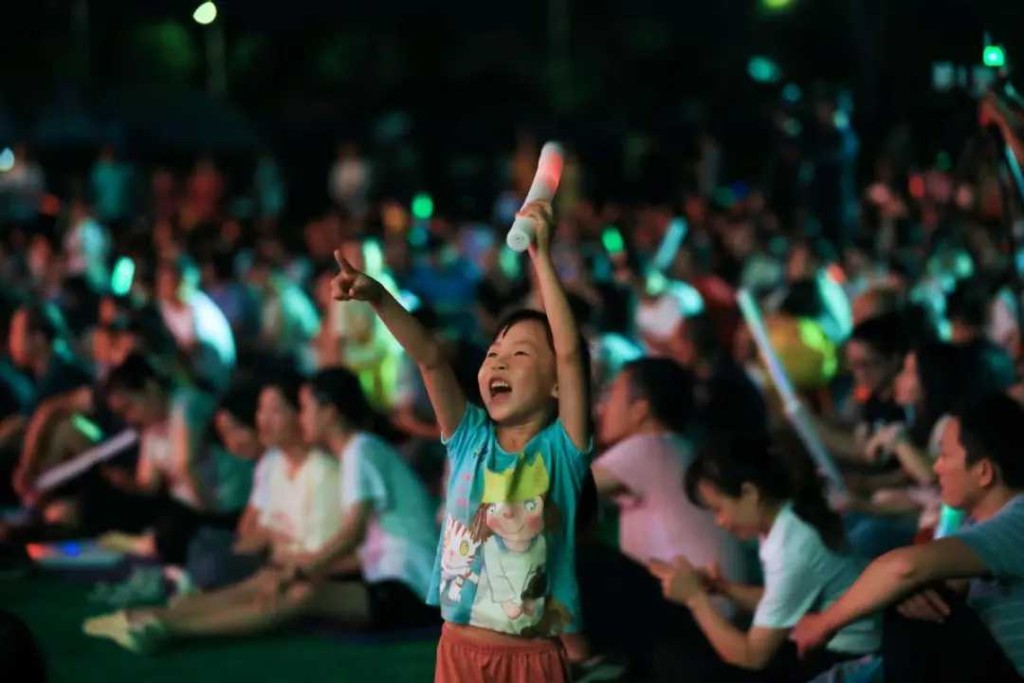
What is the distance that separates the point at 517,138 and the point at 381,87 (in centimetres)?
498

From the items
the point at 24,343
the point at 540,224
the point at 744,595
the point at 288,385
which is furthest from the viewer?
the point at 24,343

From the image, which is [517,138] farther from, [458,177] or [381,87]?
[381,87]

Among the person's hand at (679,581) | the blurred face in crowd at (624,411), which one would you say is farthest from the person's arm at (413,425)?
the person's hand at (679,581)

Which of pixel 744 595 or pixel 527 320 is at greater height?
pixel 527 320

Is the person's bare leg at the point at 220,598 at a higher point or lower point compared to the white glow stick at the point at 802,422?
lower

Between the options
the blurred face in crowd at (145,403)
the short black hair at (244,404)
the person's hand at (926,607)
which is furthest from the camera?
the blurred face in crowd at (145,403)

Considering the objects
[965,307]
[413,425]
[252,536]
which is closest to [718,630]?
[252,536]

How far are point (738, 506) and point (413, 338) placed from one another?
5.29 ft

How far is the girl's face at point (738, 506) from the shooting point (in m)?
5.24

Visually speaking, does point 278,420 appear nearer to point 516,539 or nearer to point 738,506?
point 738,506

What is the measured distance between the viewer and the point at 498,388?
405cm

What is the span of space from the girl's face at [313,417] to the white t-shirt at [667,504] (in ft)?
4.38

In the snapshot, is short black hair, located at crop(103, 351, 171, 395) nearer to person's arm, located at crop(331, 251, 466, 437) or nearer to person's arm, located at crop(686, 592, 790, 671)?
person's arm, located at crop(686, 592, 790, 671)

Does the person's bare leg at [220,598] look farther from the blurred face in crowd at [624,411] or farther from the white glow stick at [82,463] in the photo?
the white glow stick at [82,463]
